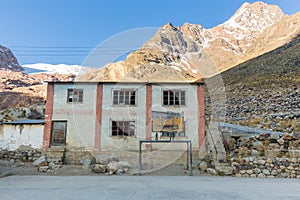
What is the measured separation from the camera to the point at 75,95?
1741cm

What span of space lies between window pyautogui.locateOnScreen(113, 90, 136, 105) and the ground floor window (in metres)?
4.06

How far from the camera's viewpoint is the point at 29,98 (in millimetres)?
49656

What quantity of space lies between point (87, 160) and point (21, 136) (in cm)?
557

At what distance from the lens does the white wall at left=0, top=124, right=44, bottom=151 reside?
16891 millimetres

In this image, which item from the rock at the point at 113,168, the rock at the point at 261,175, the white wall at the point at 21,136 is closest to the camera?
the rock at the point at 261,175

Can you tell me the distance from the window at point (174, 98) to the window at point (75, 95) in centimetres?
621

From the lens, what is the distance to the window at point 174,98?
1720 cm

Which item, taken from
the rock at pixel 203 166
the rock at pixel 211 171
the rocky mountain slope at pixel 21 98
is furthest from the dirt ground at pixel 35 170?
the rock at pixel 211 171

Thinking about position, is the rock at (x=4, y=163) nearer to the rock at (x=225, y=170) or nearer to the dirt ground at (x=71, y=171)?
the dirt ground at (x=71, y=171)

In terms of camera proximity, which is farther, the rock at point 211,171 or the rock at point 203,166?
the rock at point 203,166

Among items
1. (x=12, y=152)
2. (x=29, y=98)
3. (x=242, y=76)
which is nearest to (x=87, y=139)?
(x=12, y=152)

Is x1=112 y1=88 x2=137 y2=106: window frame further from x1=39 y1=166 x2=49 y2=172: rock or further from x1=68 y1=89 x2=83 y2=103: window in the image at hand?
x1=39 y1=166 x2=49 y2=172: rock

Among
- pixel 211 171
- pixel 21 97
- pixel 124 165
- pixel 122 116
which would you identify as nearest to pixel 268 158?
pixel 211 171

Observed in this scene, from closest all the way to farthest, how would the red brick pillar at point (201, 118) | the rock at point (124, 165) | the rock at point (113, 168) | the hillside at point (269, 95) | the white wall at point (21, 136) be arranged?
the rock at point (113, 168) < the rock at point (124, 165) < the red brick pillar at point (201, 118) < the white wall at point (21, 136) < the hillside at point (269, 95)
